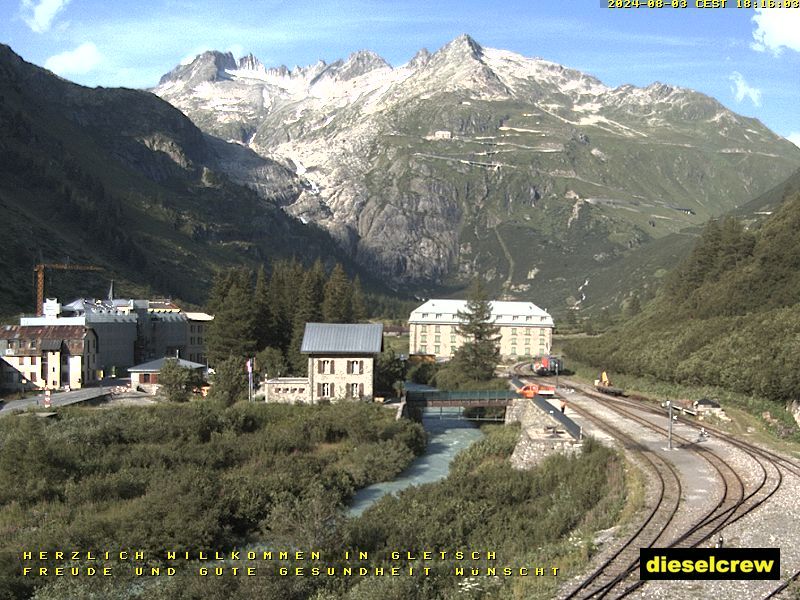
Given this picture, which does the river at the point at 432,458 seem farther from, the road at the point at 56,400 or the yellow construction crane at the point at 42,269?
the yellow construction crane at the point at 42,269

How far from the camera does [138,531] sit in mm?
32812

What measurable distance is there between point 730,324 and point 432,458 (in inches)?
1511

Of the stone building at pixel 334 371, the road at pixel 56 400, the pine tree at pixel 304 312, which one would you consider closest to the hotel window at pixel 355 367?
the stone building at pixel 334 371

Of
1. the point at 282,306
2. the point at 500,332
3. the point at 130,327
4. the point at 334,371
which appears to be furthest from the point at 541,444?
the point at 500,332

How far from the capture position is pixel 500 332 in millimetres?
139125

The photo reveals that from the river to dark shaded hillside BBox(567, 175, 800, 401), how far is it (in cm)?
2283

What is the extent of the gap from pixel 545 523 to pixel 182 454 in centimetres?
2659

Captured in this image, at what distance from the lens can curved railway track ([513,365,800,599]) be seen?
2245 cm

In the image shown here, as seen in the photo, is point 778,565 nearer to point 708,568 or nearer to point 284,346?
point 708,568

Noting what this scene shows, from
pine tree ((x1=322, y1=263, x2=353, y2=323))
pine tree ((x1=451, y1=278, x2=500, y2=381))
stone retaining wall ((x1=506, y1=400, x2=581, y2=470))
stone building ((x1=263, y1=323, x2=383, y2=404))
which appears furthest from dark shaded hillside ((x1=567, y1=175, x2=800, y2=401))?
pine tree ((x1=322, y1=263, x2=353, y2=323))

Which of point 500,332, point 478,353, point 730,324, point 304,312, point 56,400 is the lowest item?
point 56,400

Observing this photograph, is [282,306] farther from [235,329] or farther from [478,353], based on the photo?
[478,353]

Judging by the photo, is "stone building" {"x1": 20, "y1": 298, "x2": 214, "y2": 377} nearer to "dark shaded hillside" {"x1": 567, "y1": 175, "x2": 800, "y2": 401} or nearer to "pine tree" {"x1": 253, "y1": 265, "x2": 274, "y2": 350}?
"pine tree" {"x1": 253, "y1": 265, "x2": 274, "y2": 350}

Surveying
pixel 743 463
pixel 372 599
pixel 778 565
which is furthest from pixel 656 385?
pixel 372 599
